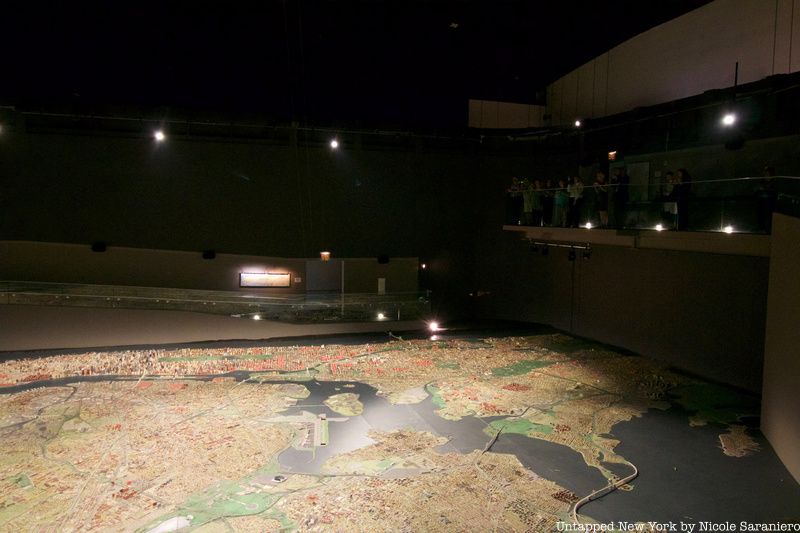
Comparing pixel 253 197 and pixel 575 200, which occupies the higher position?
pixel 253 197

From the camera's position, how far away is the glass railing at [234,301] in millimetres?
14398

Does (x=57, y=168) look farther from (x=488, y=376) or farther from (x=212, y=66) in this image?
(x=488, y=376)

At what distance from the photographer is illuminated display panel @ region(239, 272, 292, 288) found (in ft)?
58.0

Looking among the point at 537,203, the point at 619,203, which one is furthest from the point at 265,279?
the point at 619,203

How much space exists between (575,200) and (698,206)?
3.67 metres

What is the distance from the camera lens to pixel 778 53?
11992 millimetres

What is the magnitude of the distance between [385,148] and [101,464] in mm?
13747

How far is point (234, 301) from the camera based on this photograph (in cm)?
1580

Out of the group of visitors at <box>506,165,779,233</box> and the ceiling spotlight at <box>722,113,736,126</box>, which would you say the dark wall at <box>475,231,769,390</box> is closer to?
the group of visitors at <box>506,165,779,233</box>

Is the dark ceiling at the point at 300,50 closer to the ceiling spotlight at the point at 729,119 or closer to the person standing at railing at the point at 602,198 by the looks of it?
the ceiling spotlight at the point at 729,119

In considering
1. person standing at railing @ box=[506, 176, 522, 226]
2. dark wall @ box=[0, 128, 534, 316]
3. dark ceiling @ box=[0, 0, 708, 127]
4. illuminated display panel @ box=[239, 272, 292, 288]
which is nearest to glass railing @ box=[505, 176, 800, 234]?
person standing at railing @ box=[506, 176, 522, 226]

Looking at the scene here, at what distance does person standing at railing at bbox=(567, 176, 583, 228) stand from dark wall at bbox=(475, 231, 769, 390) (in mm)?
2503

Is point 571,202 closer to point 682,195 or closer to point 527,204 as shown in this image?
point 527,204

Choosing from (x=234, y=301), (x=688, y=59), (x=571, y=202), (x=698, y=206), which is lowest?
(x=234, y=301)
